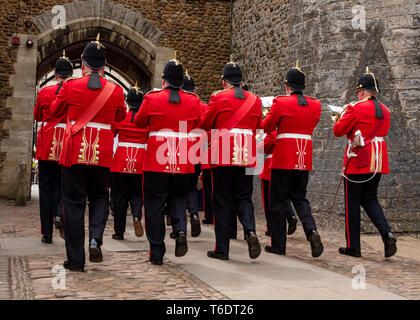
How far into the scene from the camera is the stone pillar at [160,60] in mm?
13156

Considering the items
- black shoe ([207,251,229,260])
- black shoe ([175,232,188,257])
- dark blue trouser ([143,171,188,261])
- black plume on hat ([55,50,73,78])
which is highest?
black plume on hat ([55,50,73,78])

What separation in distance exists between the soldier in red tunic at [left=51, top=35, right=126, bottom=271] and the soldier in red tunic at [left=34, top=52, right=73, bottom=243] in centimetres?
101

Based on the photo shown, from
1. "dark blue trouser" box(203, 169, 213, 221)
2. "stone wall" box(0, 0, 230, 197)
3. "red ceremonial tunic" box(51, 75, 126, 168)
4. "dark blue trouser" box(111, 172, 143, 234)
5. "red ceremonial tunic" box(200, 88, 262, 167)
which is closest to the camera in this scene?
"red ceremonial tunic" box(51, 75, 126, 168)

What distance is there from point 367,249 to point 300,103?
2106 millimetres

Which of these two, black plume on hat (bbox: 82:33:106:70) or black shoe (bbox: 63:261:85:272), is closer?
black shoe (bbox: 63:261:85:272)

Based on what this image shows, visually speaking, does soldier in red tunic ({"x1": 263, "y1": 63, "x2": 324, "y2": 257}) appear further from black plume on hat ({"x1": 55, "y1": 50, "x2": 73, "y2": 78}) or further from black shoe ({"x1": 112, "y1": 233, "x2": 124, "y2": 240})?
black plume on hat ({"x1": 55, "y1": 50, "x2": 73, "y2": 78})

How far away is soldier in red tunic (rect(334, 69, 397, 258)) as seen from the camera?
5.61 metres

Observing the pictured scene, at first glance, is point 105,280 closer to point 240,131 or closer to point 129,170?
point 240,131

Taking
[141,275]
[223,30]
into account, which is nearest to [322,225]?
[141,275]

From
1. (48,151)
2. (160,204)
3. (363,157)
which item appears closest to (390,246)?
(363,157)

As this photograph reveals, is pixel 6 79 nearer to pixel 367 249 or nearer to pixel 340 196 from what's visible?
pixel 340 196

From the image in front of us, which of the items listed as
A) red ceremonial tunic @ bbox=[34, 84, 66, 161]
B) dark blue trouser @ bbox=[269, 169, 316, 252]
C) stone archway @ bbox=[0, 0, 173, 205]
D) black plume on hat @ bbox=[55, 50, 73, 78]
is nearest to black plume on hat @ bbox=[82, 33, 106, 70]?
red ceremonial tunic @ bbox=[34, 84, 66, 161]

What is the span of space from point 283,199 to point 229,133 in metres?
0.95

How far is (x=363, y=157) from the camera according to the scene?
221 inches
